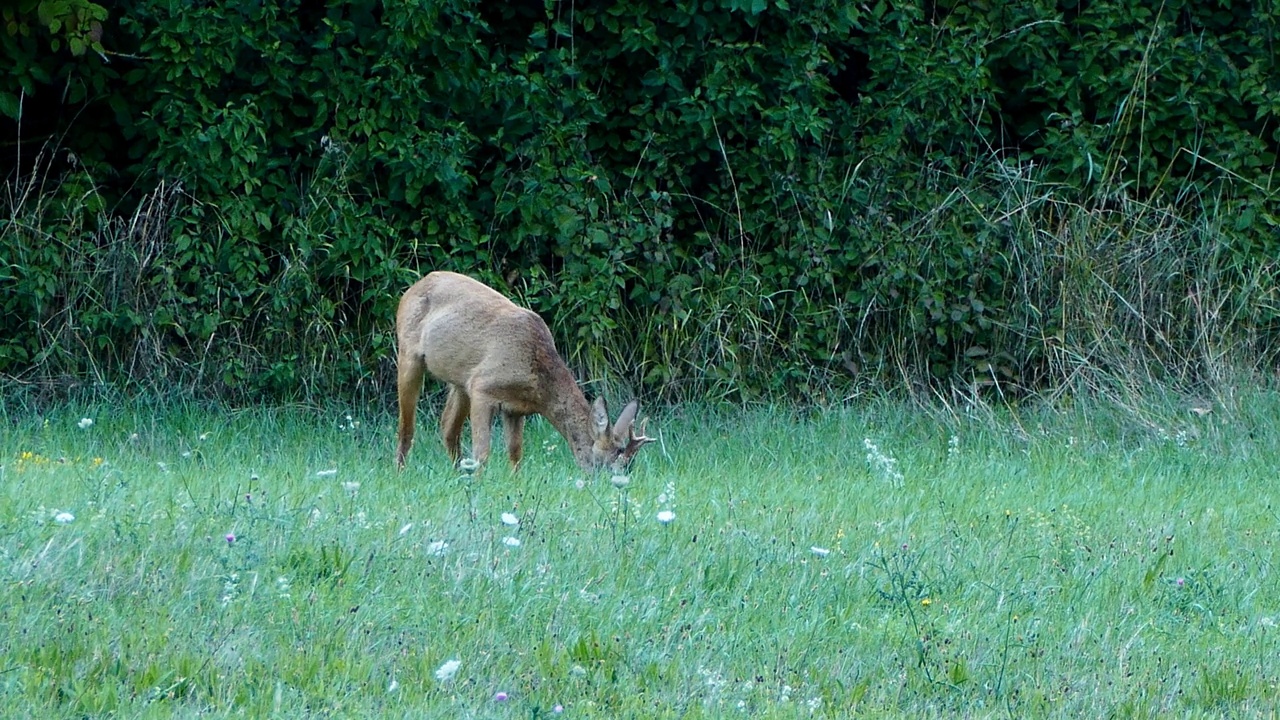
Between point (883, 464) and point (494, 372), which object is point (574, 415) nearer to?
point (494, 372)

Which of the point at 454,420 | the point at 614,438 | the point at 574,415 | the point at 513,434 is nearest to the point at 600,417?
the point at 614,438

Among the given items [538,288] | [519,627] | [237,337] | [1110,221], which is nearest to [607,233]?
[538,288]

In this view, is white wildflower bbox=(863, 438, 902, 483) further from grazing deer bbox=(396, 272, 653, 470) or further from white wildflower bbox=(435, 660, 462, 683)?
white wildflower bbox=(435, 660, 462, 683)

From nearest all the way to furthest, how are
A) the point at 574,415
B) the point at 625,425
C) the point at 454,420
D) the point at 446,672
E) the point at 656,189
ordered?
the point at 446,672
the point at 625,425
the point at 574,415
the point at 454,420
the point at 656,189

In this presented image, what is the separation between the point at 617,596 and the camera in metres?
5.77

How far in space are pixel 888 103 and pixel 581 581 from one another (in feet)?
25.0

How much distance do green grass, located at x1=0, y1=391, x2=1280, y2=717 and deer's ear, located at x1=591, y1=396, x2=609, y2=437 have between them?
21.6 inches

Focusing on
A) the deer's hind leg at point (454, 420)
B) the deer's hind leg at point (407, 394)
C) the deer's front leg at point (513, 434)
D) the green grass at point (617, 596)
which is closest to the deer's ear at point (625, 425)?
the green grass at point (617, 596)

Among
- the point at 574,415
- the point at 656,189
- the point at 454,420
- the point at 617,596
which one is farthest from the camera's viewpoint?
the point at 656,189

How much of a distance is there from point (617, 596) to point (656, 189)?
709cm

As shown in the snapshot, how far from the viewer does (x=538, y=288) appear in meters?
11.7

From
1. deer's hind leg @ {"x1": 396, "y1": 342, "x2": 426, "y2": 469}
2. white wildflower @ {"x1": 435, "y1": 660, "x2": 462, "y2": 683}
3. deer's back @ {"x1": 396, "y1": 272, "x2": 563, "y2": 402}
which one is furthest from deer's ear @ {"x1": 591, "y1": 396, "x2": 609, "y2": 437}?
white wildflower @ {"x1": 435, "y1": 660, "x2": 462, "y2": 683}

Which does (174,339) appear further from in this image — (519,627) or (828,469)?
(519,627)

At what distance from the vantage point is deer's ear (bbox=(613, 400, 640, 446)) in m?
9.34
